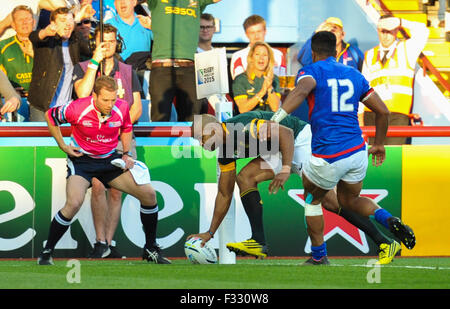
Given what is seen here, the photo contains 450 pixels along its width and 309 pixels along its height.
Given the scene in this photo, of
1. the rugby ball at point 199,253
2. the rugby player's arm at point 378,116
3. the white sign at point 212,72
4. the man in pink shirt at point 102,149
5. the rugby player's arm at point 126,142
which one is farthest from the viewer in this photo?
the rugby player's arm at point 126,142

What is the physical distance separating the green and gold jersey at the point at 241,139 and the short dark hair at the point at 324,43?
89 centimetres

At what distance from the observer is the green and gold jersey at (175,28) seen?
1165 cm

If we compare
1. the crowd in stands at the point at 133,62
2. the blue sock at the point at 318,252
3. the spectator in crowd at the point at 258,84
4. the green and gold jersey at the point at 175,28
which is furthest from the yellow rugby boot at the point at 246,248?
the green and gold jersey at the point at 175,28

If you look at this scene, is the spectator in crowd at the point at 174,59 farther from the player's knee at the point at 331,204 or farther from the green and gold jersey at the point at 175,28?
the player's knee at the point at 331,204

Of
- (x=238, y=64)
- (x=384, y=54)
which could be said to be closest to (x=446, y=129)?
(x=384, y=54)

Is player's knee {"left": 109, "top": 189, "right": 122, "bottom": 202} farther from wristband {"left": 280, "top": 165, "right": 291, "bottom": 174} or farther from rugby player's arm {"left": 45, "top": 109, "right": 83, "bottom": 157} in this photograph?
wristband {"left": 280, "top": 165, "right": 291, "bottom": 174}

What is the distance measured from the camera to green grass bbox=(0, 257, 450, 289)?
22.4ft

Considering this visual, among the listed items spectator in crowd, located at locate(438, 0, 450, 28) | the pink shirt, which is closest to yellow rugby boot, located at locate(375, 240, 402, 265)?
the pink shirt

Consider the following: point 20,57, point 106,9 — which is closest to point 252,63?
point 106,9

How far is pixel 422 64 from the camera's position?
46.5ft

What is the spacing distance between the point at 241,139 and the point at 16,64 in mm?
3936

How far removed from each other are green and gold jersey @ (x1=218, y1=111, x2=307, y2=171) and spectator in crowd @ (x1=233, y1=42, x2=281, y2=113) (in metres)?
1.96

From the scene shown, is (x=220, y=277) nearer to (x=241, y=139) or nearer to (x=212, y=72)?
(x=241, y=139)

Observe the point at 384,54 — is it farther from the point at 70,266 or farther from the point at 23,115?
the point at 70,266
